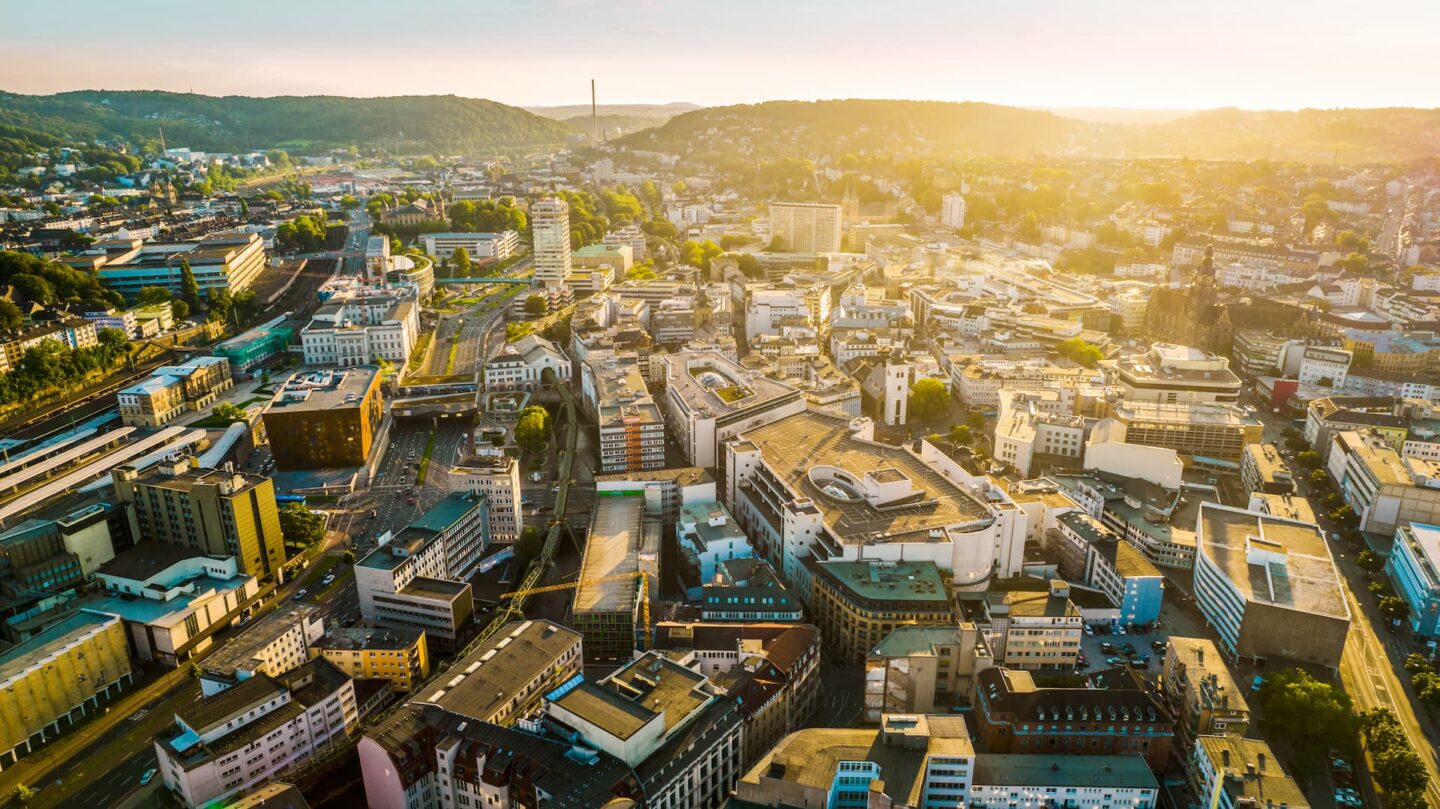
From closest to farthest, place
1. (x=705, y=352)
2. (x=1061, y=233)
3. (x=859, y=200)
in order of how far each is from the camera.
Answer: (x=705, y=352)
(x=1061, y=233)
(x=859, y=200)

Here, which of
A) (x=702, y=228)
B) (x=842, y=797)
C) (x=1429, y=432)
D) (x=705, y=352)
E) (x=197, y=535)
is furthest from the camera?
(x=702, y=228)

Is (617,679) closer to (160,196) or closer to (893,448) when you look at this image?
(893,448)

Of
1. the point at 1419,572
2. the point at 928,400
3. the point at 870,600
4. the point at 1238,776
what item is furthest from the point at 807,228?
the point at 1238,776

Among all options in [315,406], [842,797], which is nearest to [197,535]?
[315,406]

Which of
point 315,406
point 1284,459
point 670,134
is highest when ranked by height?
point 670,134

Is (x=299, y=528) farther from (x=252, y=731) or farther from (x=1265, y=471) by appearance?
(x=1265, y=471)

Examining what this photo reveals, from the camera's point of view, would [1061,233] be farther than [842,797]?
Yes
